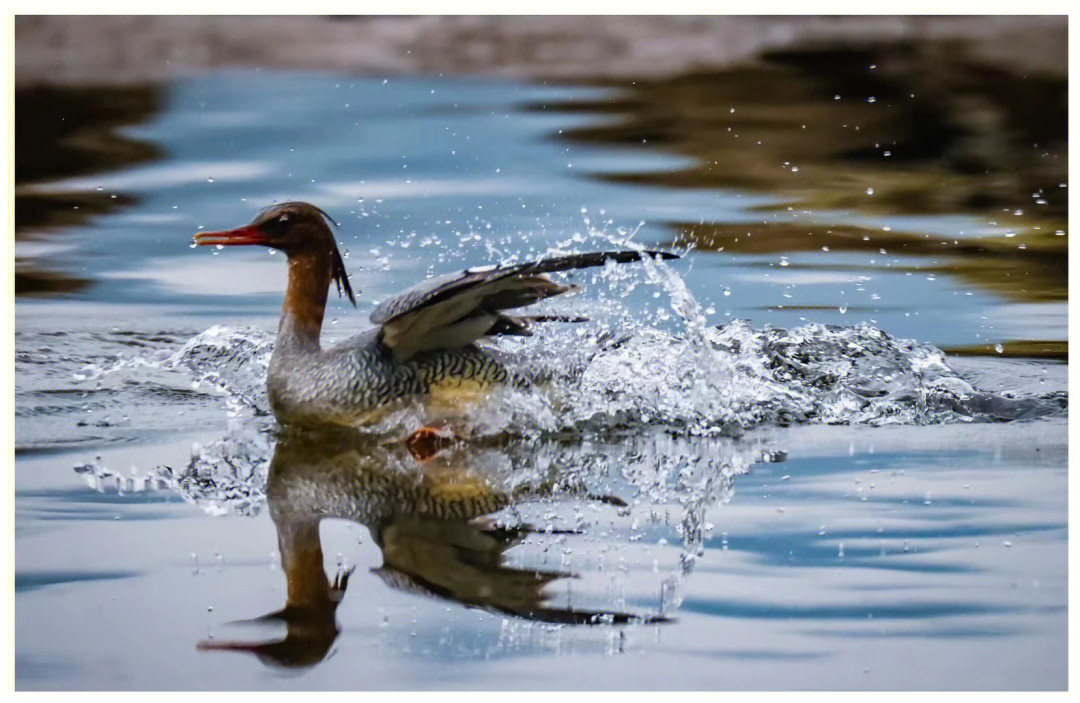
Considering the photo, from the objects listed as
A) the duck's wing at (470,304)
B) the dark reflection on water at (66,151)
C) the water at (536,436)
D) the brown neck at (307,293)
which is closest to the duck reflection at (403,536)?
the water at (536,436)

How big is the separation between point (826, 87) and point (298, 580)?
178cm

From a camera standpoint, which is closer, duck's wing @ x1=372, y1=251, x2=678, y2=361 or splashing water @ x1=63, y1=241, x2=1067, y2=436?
duck's wing @ x1=372, y1=251, x2=678, y2=361

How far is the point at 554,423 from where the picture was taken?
11.7 ft

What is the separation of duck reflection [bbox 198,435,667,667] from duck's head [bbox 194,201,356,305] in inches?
22.1

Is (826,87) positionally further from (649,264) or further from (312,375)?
(312,375)

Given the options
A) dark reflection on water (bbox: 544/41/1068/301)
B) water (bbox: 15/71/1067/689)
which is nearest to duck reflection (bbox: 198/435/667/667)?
water (bbox: 15/71/1067/689)

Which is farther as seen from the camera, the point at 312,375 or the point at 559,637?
the point at 312,375

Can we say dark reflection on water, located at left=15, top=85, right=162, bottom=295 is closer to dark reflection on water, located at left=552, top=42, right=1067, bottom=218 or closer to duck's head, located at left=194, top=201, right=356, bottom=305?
duck's head, located at left=194, top=201, right=356, bottom=305

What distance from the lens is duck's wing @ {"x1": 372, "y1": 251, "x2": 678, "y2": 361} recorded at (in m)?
3.26

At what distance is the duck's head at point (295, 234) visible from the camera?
3584mm

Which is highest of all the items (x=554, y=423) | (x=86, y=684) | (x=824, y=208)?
(x=824, y=208)

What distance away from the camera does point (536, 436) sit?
351cm
